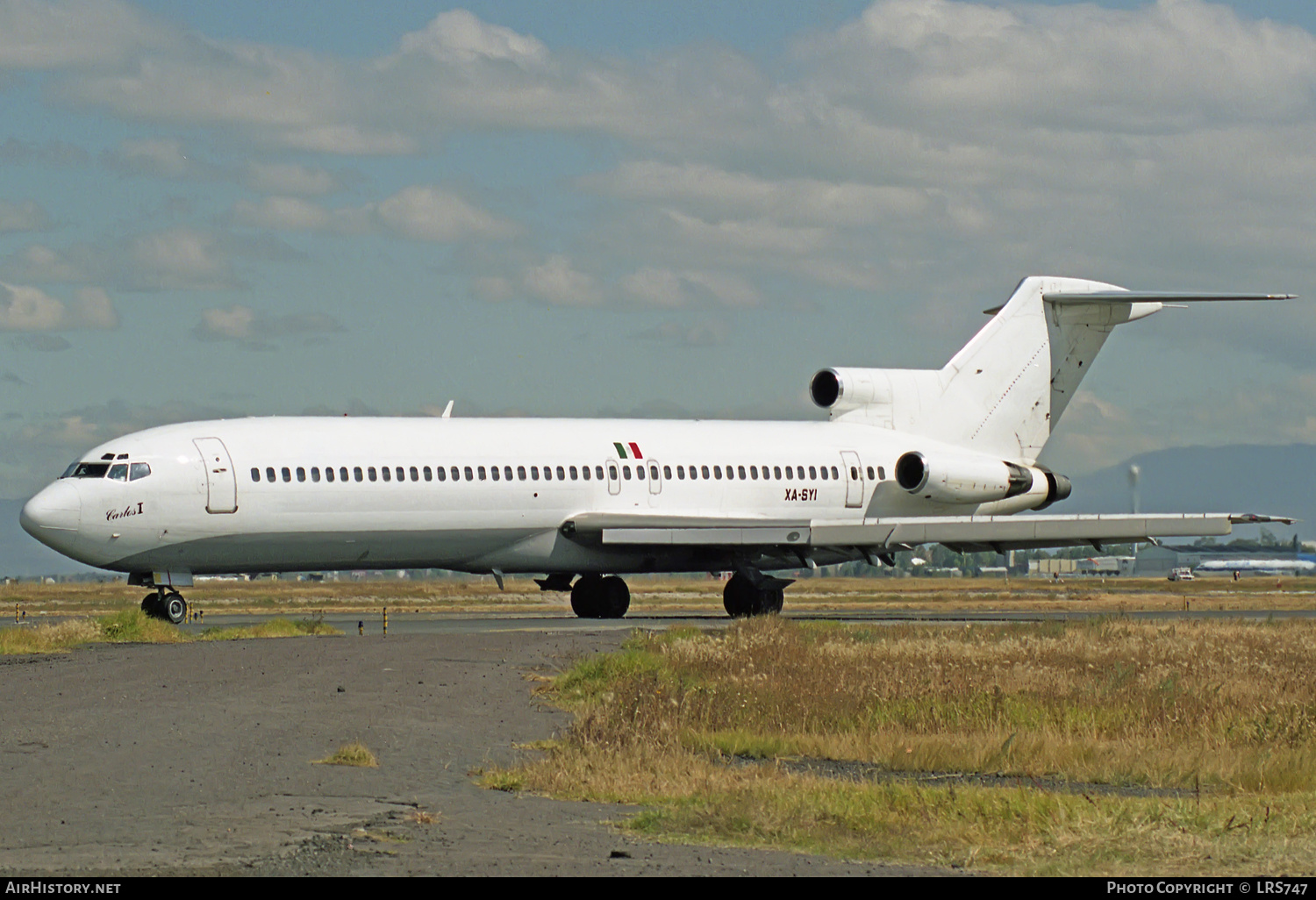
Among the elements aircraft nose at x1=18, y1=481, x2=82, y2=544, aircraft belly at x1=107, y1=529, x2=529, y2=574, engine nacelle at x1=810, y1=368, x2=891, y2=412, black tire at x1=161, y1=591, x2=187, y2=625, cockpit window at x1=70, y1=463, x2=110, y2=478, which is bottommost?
black tire at x1=161, y1=591, x2=187, y2=625

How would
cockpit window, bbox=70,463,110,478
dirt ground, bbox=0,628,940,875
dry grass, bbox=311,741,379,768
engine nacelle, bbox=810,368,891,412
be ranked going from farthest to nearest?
engine nacelle, bbox=810,368,891,412, cockpit window, bbox=70,463,110,478, dry grass, bbox=311,741,379,768, dirt ground, bbox=0,628,940,875

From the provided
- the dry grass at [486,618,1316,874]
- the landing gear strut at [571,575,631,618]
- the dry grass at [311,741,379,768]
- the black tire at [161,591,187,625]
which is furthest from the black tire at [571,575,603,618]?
the dry grass at [311,741,379,768]

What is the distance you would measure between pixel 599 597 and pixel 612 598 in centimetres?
34

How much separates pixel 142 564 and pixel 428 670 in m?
12.7

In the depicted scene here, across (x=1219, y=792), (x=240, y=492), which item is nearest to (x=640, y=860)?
(x=1219, y=792)

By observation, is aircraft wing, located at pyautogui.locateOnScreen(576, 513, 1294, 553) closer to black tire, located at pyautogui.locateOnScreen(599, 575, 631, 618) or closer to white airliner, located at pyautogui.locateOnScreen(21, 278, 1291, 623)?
white airliner, located at pyautogui.locateOnScreen(21, 278, 1291, 623)

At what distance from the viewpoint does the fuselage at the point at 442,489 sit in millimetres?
33344

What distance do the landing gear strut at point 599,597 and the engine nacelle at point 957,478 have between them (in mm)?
8069

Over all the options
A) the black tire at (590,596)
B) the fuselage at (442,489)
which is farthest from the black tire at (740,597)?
the black tire at (590,596)

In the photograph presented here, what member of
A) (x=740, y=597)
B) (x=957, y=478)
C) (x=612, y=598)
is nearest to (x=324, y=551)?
(x=612, y=598)

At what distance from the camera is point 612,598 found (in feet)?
137

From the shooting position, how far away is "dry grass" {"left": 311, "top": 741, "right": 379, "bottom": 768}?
15062 millimetres

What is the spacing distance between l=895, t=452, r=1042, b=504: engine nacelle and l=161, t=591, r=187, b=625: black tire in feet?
62.0
